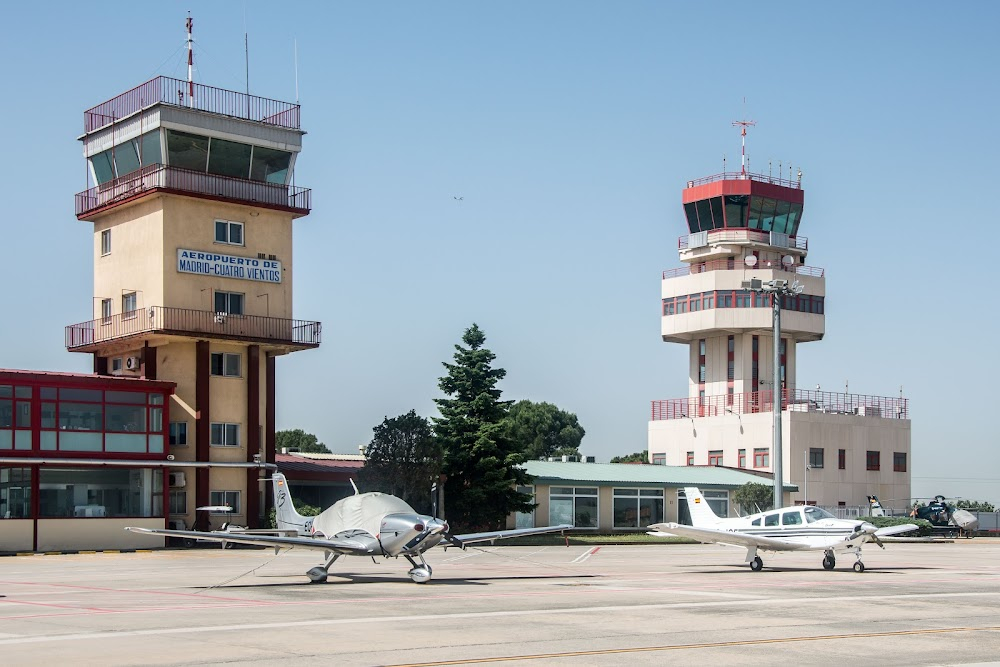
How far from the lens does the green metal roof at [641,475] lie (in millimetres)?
62094

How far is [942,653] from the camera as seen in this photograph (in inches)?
596

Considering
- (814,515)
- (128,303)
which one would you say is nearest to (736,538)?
(814,515)

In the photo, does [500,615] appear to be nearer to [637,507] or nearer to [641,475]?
[637,507]

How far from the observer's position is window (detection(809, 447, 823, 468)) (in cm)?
7188

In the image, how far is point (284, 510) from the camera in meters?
31.0

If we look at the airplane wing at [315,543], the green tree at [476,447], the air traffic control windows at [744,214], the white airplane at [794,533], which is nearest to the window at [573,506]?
the green tree at [476,447]

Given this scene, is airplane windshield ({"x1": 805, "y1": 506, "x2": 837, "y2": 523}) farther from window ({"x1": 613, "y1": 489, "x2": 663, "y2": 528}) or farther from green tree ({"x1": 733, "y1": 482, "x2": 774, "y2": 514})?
green tree ({"x1": 733, "y1": 482, "x2": 774, "y2": 514})

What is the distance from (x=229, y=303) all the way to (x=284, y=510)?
2340cm

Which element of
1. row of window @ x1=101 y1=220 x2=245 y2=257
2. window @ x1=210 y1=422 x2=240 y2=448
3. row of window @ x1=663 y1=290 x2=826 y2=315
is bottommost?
window @ x1=210 y1=422 x2=240 y2=448

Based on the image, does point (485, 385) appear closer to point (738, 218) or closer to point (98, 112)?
point (98, 112)

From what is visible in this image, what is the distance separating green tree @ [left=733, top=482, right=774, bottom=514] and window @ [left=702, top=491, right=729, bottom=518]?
1187 millimetres

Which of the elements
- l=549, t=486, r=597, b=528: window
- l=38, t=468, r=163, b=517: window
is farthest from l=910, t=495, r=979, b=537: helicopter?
l=38, t=468, r=163, b=517: window

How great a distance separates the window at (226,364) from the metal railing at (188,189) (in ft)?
22.5

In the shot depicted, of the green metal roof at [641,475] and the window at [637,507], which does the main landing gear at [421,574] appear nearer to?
the green metal roof at [641,475]
